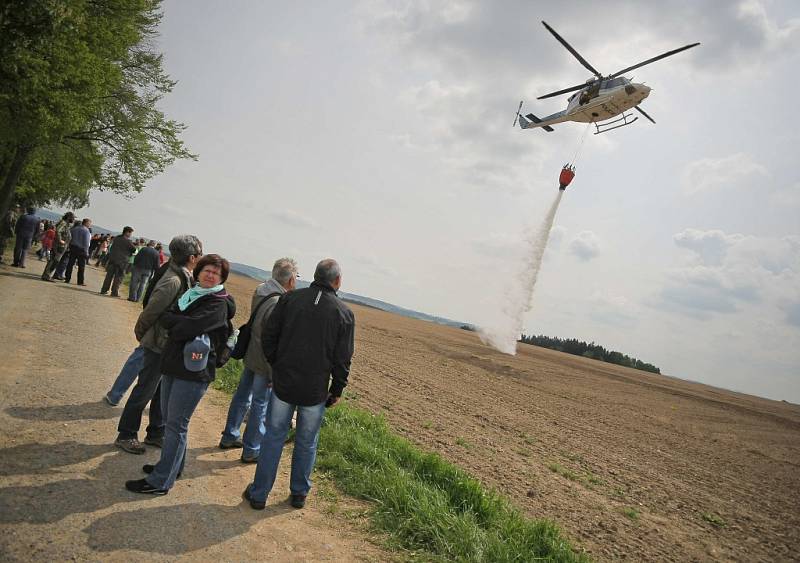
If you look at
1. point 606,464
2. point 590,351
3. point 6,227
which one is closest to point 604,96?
point 606,464

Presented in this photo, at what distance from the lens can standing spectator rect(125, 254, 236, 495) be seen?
4027mm

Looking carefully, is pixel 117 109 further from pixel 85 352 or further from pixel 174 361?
pixel 174 361

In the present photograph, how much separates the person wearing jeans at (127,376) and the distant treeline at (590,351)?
3969 inches

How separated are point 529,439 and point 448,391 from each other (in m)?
4.73

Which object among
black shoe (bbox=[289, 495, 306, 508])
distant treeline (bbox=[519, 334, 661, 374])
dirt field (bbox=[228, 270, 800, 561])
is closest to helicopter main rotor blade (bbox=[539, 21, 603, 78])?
dirt field (bbox=[228, 270, 800, 561])

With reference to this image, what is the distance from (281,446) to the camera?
4.38 m

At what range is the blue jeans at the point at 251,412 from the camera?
5371mm

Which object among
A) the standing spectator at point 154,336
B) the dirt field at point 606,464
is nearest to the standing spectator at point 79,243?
the dirt field at point 606,464

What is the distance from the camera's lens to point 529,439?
1152 cm

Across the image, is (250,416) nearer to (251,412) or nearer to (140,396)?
(251,412)

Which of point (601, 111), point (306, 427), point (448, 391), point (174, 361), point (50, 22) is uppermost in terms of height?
point (601, 111)

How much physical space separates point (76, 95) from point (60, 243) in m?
5.32

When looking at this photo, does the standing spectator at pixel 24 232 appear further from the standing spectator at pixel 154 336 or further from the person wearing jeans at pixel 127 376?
the standing spectator at pixel 154 336

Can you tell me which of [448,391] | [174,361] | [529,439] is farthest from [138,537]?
[448,391]
